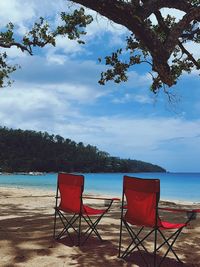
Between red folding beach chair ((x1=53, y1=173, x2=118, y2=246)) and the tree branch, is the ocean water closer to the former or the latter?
the tree branch

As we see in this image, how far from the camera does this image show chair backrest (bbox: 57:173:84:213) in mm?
5773

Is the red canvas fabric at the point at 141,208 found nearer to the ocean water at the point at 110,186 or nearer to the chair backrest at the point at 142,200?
the chair backrest at the point at 142,200

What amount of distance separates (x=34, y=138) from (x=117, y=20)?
322 ft

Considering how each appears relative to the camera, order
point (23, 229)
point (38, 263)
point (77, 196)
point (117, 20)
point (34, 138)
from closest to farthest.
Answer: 1. point (38, 263)
2. point (77, 196)
3. point (23, 229)
4. point (117, 20)
5. point (34, 138)

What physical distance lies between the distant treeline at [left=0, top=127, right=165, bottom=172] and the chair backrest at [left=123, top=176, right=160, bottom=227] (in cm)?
9463

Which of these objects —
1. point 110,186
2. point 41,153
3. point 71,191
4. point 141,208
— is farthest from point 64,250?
point 41,153

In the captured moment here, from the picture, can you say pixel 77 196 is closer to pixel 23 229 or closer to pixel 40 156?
pixel 23 229

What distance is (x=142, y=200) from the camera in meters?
4.85

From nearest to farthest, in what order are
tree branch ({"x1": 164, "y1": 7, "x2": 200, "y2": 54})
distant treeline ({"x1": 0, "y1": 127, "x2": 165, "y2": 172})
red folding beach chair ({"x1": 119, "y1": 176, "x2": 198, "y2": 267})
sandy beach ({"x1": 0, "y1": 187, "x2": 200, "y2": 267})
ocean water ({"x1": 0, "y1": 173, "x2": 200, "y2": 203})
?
1. red folding beach chair ({"x1": 119, "y1": 176, "x2": 198, "y2": 267})
2. sandy beach ({"x1": 0, "y1": 187, "x2": 200, "y2": 267})
3. tree branch ({"x1": 164, "y1": 7, "x2": 200, "y2": 54})
4. ocean water ({"x1": 0, "y1": 173, "x2": 200, "y2": 203})
5. distant treeline ({"x1": 0, "y1": 127, "x2": 165, "y2": 172})

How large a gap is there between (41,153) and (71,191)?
99.6 metres

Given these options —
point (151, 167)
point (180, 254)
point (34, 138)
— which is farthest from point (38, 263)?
point (151, 167)

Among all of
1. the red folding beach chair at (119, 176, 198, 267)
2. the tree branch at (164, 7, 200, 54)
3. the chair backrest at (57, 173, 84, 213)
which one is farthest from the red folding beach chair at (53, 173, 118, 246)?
the tree branch at (164, 7, 200, 54)

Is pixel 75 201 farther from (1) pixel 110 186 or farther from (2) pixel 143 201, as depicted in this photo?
(1) pixel 110 186

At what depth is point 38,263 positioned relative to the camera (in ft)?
15.9
